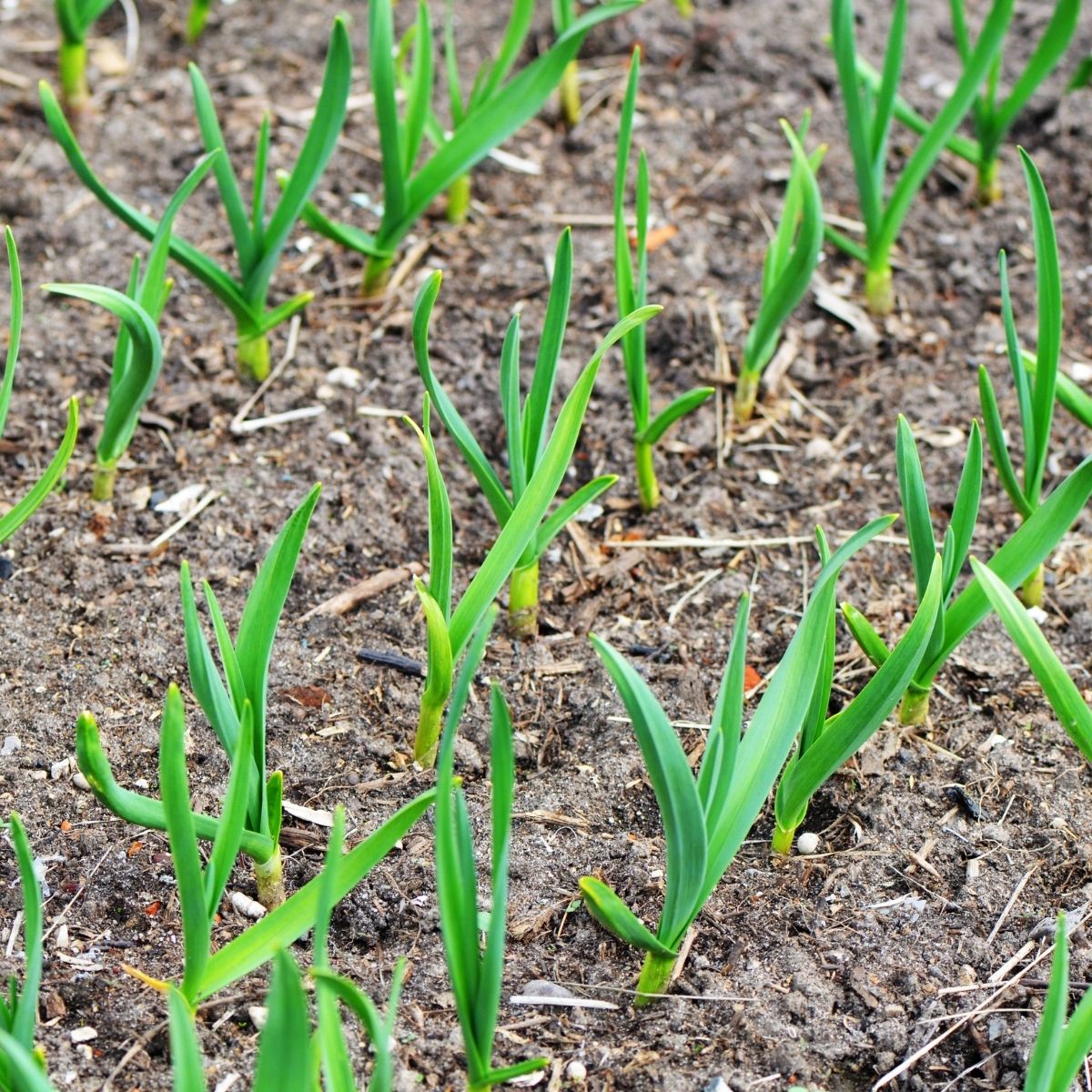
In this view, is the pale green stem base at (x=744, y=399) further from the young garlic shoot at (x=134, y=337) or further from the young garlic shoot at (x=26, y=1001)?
the young garlic shoot at (x=26, y=1001)

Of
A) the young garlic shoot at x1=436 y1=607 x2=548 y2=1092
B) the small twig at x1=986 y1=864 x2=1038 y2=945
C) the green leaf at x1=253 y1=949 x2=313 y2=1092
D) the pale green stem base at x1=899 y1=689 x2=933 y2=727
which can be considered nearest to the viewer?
the green leaf at x1=253 y1=949 x2=313 y2=1092

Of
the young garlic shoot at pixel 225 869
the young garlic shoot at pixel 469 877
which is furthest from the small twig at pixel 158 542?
the young garlic shoot at pixel 469 877

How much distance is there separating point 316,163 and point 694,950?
1.23m

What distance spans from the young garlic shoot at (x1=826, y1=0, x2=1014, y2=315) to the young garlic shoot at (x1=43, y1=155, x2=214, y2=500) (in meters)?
0.99

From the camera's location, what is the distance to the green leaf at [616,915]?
1.32 m

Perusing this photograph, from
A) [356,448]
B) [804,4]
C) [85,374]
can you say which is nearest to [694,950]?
[356,448]

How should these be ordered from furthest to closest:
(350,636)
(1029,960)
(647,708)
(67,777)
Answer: (350,636)
(67,777)
(1029,960)
(647,708)

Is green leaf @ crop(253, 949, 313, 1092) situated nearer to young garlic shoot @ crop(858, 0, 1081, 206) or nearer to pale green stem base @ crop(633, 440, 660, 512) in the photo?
pale green stem base @ crop(633, 440, 660, 512)

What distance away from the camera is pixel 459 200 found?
2592 mm

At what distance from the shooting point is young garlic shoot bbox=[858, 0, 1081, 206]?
7.38 ft

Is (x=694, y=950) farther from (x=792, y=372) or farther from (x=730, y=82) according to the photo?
(x=730, y=82)

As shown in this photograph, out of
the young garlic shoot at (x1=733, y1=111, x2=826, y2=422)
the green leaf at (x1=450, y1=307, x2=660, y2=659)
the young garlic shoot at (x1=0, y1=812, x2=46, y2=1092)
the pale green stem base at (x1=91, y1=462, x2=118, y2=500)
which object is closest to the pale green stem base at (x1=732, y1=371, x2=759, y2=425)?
the young garlic shoot at (x1=733, y1=111, x2=826, y2=422)

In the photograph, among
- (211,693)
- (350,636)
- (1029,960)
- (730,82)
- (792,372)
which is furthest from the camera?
(730,82)

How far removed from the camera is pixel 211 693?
136 cm
